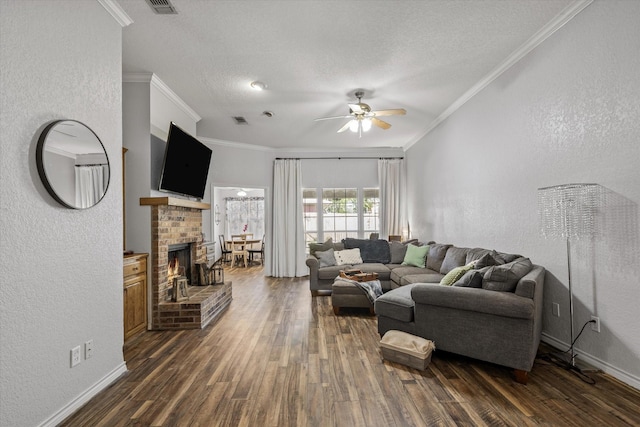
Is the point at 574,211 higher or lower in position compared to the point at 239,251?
higher

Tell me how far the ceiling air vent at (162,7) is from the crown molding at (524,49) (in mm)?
3227

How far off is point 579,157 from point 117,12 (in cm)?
397

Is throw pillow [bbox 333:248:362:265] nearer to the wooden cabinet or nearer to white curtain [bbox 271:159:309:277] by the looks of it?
white curtain [bbox 271:159:309:277]

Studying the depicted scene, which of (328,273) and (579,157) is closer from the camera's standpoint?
(579,157)

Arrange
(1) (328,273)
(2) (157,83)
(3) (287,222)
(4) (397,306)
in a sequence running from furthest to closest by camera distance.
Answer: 1. (3) (287,222)
2. (1) (328,273)
3. (2) (157,83)
4. (4) (397,306)

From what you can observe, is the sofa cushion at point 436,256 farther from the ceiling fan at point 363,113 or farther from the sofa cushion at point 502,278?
the sofa cushion at point 502,278

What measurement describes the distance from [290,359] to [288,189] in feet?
15.5

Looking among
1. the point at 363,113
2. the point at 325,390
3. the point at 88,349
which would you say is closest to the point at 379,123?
the point at 363,113

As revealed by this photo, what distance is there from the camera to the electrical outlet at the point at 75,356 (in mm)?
2148

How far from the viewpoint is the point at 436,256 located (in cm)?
495

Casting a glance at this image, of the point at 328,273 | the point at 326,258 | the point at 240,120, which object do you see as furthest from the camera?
the point at 326,258

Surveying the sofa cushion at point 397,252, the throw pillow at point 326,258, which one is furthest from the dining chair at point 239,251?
the sofa cushion at point 397,252

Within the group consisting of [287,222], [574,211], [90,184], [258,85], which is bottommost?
[287,222]

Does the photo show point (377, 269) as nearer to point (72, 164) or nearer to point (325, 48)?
point (325, 48)
